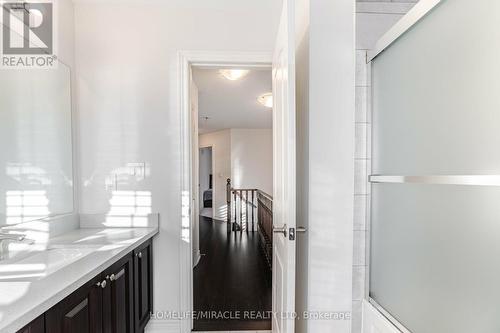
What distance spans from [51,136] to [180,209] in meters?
1.01

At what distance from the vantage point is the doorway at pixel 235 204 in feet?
7.94

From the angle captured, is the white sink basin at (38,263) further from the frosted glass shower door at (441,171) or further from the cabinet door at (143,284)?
the frosted glass shower door at (441,171)

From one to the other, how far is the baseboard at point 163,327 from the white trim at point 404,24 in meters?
2.27

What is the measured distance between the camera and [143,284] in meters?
1.86

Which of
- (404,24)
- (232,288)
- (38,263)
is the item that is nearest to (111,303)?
(38,263)

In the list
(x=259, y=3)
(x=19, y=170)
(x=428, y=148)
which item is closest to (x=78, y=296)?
(x=19, y=170)

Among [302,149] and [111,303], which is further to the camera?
[302,149]

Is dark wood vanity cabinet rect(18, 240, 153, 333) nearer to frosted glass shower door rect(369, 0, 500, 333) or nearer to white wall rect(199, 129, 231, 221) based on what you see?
frosted glass shower door rect(369, 0, 500, 333)

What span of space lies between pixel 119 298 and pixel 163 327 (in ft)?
2.46

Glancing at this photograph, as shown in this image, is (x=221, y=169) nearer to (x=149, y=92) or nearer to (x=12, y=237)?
(x=149, y=92)

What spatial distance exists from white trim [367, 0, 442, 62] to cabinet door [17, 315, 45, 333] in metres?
1.79

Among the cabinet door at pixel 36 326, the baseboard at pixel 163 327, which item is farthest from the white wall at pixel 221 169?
the cabinet door at pixel 36 326

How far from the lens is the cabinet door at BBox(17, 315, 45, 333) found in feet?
2.70

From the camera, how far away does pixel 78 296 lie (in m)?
1.11
